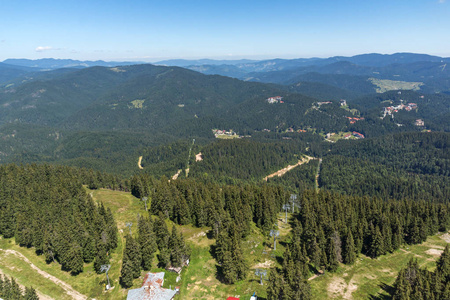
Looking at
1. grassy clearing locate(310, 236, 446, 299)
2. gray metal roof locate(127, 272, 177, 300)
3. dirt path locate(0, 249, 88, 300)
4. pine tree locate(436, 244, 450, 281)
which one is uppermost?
pine tree locate(436, 244, 450, 281)

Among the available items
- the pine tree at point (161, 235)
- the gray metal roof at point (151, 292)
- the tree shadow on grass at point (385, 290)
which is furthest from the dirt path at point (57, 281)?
the tree shadow on grass at point (385, 290)

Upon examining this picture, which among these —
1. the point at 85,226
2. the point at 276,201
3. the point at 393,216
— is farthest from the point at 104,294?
the point at 393,216

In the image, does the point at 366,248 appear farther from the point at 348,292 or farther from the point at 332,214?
the point at 348,292

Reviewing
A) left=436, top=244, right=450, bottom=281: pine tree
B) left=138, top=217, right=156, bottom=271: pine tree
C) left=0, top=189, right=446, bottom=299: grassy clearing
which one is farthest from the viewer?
left=138, top=217, right=156, bottom=271: pine tree

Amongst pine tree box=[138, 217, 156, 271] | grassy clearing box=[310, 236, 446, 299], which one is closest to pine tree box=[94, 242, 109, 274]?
pine tree box=[138, 217, 156, 271]

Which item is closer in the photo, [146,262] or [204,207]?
[146,262]

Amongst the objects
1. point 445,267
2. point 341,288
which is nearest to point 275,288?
point 341,288

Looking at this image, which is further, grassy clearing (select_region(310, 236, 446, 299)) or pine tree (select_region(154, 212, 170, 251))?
pine tree (select_region(154, 212, 170, 251))

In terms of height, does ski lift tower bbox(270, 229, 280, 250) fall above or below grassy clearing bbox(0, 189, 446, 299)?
above

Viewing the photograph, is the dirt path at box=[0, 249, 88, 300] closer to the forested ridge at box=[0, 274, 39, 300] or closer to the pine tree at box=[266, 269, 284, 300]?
the forested ridge at box=[0, 274, 39, 300]

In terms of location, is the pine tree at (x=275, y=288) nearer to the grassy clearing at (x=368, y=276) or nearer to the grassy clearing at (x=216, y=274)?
the grassy clearing at (x=216, y=274)

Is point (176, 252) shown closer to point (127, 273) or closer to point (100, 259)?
point (127, 273)
